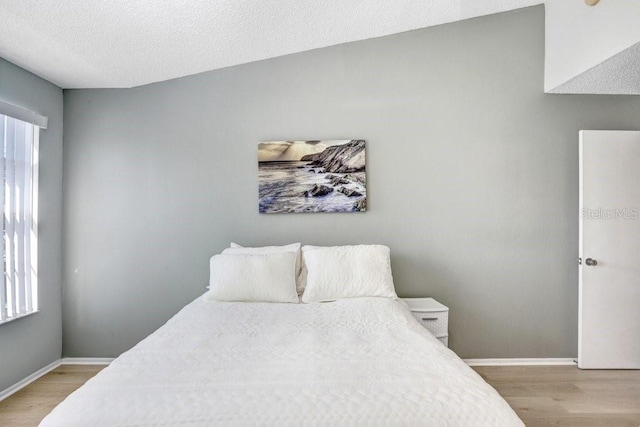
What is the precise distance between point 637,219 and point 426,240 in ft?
5.41

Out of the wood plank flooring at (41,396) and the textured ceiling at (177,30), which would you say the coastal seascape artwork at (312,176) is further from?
the wood plank flooring at (41,396)

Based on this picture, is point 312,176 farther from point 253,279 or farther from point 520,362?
point 520,362

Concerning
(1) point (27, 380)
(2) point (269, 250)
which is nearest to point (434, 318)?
(2) point (269, 250)

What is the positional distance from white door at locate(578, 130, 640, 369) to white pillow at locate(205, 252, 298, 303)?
7.64 ft

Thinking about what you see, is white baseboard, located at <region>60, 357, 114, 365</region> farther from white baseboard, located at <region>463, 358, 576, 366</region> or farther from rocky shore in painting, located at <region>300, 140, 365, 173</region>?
white baseboard, located at <region>463, 358, 576, 366</region>

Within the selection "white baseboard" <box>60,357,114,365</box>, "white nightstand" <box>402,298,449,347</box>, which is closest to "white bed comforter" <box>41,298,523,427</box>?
"white nightstand" <box>402,298,449,347</box>

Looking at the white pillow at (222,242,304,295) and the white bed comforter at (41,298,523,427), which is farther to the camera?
the white pillow at (222,242,304,295)

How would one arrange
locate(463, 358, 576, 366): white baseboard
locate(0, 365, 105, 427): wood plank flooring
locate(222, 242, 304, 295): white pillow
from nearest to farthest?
1. locate(0, 365, 105, 427): wood plank flooring
2. locate(222, 242, 304, 295): white pillow
3. locate(463, 358, 576, 366): white baseboard

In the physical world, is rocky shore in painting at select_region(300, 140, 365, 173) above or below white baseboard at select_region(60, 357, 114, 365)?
above

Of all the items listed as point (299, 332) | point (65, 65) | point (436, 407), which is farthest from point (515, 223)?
point (65, 65)

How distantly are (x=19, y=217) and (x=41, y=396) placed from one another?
126 cm

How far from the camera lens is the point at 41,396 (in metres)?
2.78

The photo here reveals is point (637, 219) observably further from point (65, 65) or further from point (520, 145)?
point (65, 65)

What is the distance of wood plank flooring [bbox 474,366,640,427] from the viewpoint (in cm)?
246
